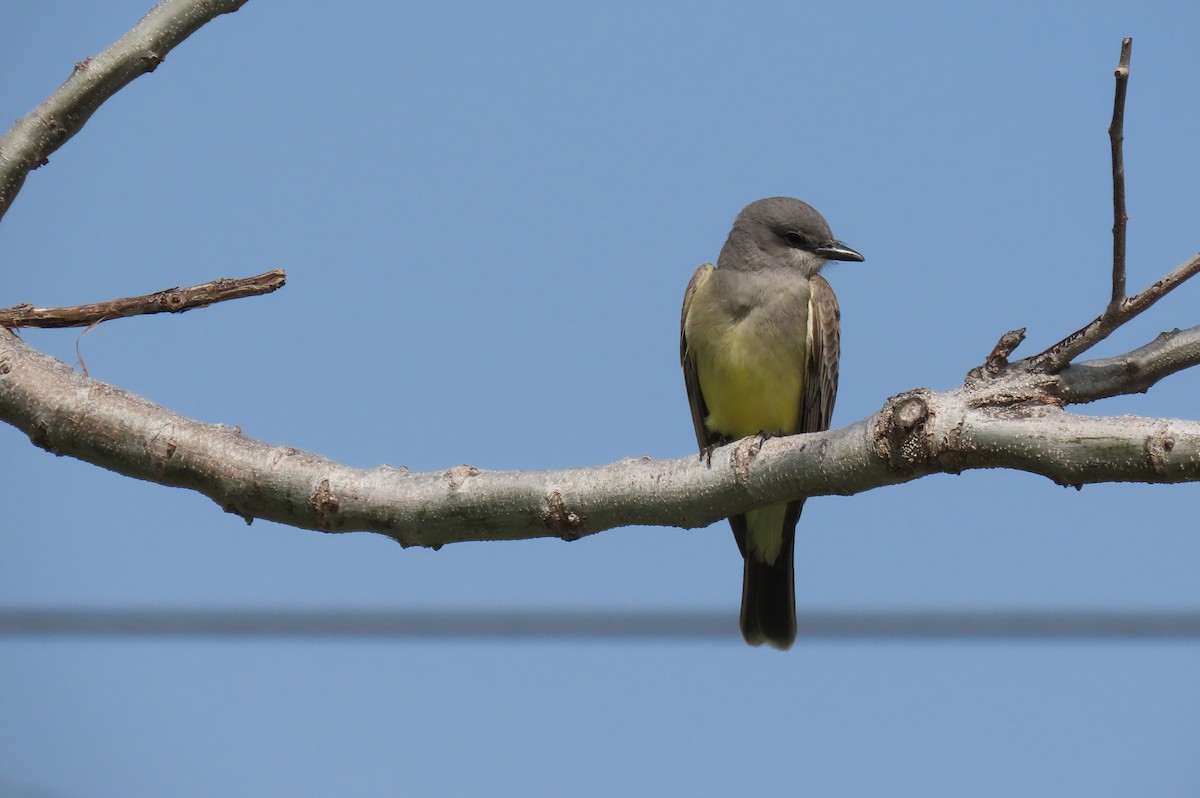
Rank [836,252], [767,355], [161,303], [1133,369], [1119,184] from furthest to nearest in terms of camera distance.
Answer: [836,252]
[767,355]
[161,303]
[1133,369]
[1119,184]

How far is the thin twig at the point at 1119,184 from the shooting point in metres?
2.90

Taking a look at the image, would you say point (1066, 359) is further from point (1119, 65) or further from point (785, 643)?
point (785, 643)

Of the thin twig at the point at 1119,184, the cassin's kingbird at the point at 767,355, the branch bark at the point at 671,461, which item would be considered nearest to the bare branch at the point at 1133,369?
the branch bark at the point at 671,461

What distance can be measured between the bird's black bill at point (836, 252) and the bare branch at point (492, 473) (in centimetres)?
387

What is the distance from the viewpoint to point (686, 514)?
3.37 m

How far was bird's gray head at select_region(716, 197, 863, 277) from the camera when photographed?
7.07 m

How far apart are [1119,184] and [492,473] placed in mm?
1855

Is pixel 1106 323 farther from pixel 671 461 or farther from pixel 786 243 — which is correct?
pixel 786 243

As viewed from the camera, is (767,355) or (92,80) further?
(767,355)

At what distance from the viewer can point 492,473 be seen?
335 centimetres

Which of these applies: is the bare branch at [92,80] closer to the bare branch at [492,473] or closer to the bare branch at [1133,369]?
the bare branch at [492,473]

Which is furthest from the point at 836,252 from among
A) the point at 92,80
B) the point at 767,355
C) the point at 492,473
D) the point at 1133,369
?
the point at 92,80

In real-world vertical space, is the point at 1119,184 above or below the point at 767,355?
below

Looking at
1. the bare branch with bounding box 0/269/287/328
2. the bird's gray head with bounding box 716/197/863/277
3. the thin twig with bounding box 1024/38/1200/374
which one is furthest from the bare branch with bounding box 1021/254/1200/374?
the bird's gray head with bounding box 716/197/863/277
